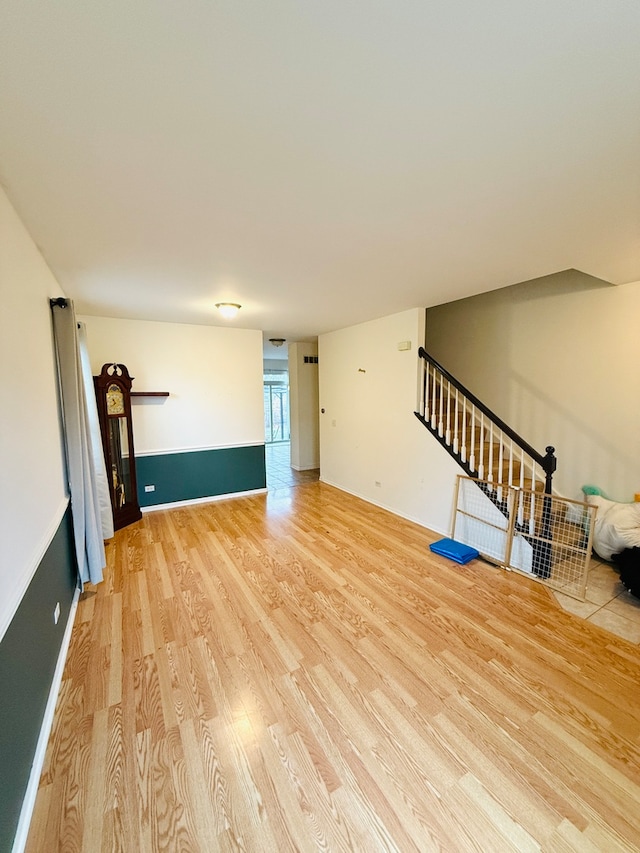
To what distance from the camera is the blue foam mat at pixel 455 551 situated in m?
3.14

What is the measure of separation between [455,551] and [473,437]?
1207 millimetres

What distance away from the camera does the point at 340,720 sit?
63.9 inches

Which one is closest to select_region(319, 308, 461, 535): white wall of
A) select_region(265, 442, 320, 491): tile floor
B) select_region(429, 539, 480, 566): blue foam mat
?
select_region(429, 539, 480, 566): blue foam mat

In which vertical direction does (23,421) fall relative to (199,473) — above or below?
above

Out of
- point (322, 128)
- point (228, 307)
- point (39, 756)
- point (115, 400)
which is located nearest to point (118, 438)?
point (115, 400)

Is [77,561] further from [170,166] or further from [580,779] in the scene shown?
[580,779]

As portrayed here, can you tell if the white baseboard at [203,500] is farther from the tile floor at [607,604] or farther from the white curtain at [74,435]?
the tile floor at [607,604]

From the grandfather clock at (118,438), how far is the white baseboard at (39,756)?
81.8 inches

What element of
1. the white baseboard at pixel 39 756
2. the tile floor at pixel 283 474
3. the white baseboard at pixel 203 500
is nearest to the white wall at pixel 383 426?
the tile floor at pixel 283 474

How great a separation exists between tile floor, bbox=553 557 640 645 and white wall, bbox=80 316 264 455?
4.32m

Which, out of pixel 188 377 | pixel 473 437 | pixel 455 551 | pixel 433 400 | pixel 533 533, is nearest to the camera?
pixel 533 533

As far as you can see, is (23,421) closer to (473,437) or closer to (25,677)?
(25,677)

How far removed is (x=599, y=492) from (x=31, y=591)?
15.5 ft

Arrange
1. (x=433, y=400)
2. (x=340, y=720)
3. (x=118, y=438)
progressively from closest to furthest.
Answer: (x=340, y=720)
(x=433, y=400)
(x=118, y=438)
